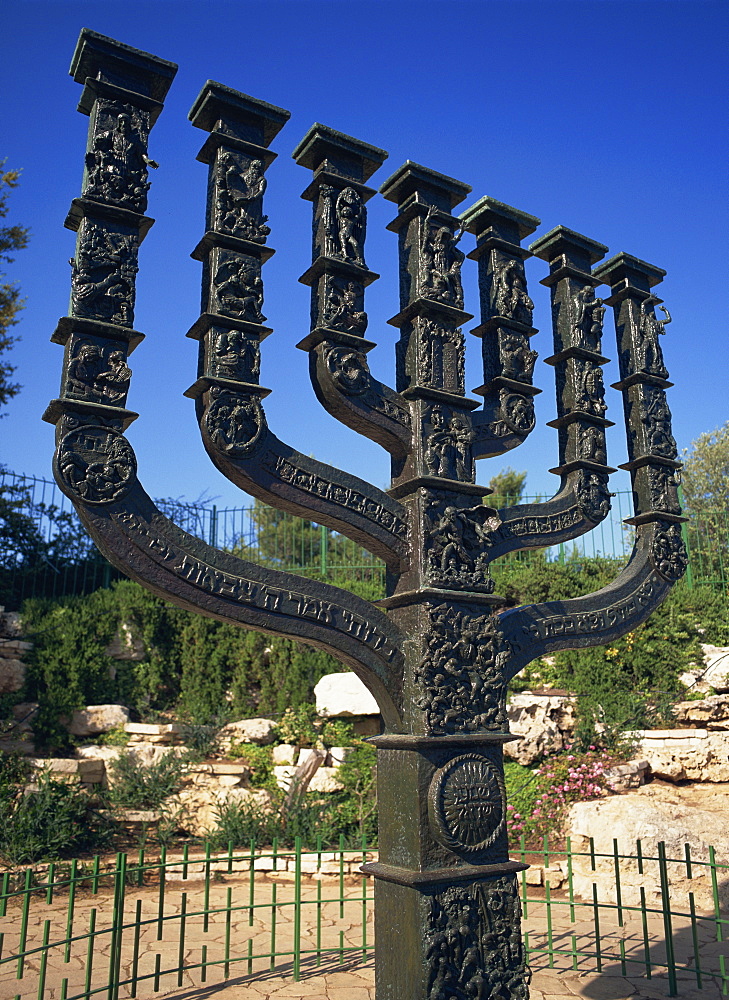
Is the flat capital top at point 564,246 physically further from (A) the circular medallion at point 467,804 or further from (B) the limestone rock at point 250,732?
(B) the limestone rock at point 250,732

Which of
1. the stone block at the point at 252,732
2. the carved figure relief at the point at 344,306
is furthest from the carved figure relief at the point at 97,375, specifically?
the stone block at the point at 252,732

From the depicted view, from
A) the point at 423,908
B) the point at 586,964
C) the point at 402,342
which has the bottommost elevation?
the point at 586,964

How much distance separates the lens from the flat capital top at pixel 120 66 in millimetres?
2575

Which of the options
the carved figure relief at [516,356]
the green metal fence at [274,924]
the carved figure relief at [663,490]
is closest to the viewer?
the carved figure relief at [516,356]

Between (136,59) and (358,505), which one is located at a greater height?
(136,59)

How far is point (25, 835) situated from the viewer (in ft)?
22.9

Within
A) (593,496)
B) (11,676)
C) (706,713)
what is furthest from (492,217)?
(11,676)

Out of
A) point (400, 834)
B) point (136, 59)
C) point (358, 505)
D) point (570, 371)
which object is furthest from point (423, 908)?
point (136, 59)

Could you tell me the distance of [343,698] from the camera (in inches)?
362

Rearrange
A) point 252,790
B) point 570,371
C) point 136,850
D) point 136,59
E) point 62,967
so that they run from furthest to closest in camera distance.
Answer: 1. point 252,790
2. point 136,850
3. point 62,967
4. point 570,371
5. point 136,59

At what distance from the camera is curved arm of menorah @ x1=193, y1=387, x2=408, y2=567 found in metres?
2.54

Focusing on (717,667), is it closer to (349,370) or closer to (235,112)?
(349,370)

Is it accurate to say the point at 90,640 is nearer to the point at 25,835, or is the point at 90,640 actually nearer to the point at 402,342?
the point at 25,835

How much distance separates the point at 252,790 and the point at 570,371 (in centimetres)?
651
